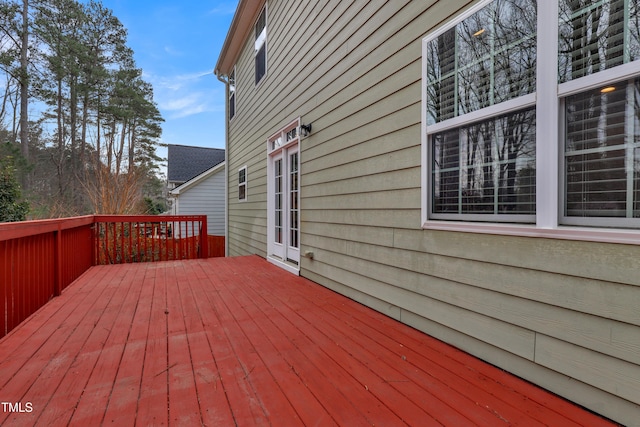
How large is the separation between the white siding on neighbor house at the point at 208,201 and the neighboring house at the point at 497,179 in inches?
432

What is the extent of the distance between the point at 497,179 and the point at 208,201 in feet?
43.1

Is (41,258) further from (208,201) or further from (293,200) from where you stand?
(208,201)

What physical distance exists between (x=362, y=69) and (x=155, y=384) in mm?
2929

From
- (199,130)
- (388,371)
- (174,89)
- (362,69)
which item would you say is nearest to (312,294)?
(388,371)

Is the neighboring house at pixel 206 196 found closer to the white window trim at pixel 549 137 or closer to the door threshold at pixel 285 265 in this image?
the door threshold at pixel 285 265

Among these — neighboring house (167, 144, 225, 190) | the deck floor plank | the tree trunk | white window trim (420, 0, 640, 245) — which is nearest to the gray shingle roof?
neighboring house (167, 144, 225, 190)

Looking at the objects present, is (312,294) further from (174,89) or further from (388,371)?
(174,89)

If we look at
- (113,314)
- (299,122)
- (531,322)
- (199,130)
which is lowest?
(113,314)

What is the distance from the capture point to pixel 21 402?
4.87ft

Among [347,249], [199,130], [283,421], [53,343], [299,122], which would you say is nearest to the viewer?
[283,421]

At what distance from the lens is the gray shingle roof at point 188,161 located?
52.2 ft

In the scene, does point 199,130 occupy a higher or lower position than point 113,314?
higher

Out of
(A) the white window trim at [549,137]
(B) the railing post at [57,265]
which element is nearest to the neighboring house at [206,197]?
(B) the railing post at [57,265]

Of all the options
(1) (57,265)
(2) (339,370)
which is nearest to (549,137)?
(2) (339,370)
